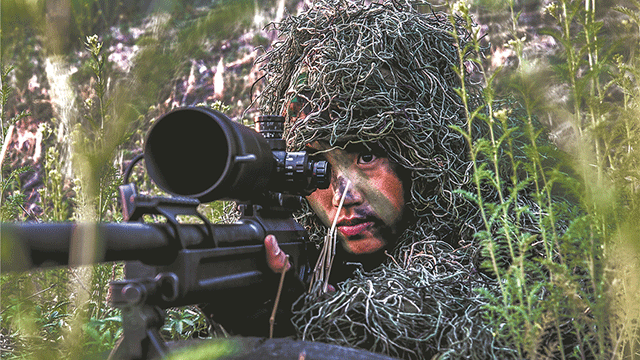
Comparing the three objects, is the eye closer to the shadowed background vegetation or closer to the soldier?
the soldier

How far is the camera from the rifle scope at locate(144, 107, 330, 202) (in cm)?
106

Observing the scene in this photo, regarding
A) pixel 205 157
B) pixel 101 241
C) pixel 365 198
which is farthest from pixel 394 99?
pixel 101 241

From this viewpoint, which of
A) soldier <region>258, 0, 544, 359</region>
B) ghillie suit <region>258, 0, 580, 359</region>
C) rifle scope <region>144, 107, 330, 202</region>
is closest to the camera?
rifle scope <region>144, 107, 330, 202</region>

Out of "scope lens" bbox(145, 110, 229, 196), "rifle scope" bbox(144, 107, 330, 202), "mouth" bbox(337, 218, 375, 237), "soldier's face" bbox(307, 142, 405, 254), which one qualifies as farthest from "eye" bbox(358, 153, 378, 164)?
"scope lens" bbox(145, 110, 229, 196)

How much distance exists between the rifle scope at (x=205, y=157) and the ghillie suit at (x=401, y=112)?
1.04ft

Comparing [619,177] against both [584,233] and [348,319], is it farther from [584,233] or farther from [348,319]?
[348,319]

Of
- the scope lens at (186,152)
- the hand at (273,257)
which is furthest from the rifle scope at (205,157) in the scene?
the hand at (273,257)

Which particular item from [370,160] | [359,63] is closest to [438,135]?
[370,160]

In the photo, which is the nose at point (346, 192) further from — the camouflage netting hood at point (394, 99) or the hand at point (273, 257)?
the hand at point (273, 257)

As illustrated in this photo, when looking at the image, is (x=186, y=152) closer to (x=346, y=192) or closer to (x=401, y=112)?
(x=346, y=192)

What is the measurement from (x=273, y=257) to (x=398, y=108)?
643 millimetres

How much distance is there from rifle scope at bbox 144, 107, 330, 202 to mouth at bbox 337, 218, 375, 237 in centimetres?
40

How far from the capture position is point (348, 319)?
109cm

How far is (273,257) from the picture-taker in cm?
114
